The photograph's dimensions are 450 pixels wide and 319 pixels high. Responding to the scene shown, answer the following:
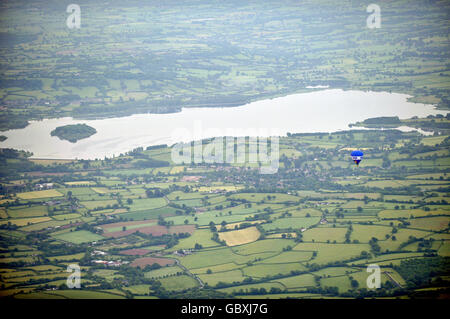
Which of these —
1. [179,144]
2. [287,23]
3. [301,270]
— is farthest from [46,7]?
[301,270]

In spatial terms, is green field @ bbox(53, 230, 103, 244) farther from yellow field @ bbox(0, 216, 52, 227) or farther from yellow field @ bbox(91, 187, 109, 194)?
yellow field @ bbox(91, 187, 109, 194)

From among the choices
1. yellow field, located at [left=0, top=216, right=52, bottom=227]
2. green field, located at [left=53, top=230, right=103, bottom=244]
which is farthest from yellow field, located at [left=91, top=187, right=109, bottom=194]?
green field, located at [left=53, top=230, right=103, bottom=244]

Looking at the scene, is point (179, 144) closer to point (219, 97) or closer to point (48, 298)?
point (219, 97)

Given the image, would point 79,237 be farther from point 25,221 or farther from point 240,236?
point 240,236

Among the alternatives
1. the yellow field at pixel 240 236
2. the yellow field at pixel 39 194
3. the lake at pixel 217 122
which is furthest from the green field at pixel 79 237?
the lake at pixel 217 122

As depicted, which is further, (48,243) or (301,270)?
(48,243)

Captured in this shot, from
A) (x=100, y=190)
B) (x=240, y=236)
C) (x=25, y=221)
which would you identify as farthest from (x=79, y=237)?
(x=100, y=190)
